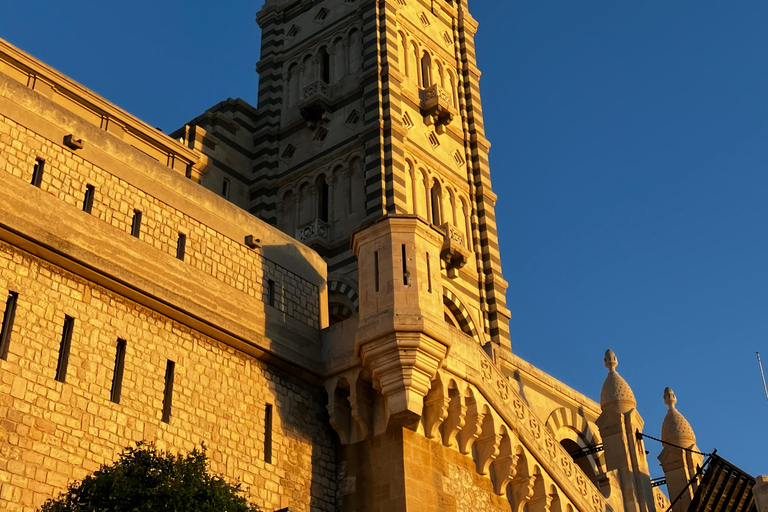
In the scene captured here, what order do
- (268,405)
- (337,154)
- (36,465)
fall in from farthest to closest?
(337,154) < (268,405) < (36,465)

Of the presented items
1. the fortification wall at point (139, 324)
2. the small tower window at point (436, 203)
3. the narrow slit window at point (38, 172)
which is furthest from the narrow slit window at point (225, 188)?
the narrow slit window at point (38, 172)

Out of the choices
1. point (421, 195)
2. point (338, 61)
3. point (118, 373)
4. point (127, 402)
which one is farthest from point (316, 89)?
point (127, 402)

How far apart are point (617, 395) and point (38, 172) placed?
13680mm

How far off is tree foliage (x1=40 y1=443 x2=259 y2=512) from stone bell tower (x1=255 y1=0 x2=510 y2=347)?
717 inches

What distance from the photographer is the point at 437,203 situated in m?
34.1

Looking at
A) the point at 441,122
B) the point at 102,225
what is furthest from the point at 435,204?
the point at 102,225

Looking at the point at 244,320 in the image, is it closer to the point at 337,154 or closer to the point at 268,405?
the point at 268,405

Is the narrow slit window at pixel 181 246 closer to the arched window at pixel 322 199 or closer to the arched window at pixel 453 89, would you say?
the arched window at pixel 322 199

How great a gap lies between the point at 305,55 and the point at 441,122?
217 inches

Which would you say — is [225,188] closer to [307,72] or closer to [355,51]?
[307,72]

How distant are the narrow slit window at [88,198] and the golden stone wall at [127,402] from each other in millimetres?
1238

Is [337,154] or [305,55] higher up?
[305,55]

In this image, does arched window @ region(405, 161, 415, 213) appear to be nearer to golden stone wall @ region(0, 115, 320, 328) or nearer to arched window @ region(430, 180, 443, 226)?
arched window @ region(430, 180, 443, 226)

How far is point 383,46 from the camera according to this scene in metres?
34.6
